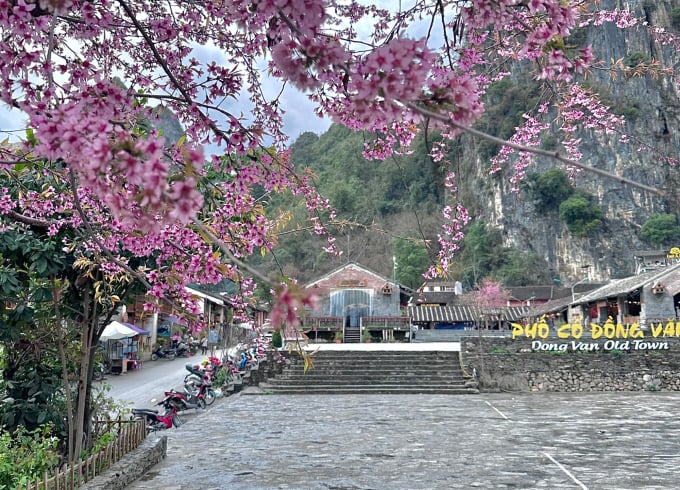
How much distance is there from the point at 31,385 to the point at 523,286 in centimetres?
4841

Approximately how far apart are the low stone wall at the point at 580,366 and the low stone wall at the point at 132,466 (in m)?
11.0

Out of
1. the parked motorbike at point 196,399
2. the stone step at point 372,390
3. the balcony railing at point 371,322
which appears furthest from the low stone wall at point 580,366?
the balcony railing at point 371,322

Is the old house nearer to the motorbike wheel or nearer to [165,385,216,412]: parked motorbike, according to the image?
the motorbike wheel

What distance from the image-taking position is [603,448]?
761 cm

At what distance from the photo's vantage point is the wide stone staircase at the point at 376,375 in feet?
49.8

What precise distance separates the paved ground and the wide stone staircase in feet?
7.25

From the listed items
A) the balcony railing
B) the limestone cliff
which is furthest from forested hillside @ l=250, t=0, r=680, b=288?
the balcony railing

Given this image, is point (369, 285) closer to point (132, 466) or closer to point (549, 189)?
point (132, 466)

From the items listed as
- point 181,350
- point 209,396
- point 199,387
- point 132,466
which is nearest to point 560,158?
point 132,466

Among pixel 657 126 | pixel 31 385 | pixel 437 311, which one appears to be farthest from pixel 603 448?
pixel 657 126

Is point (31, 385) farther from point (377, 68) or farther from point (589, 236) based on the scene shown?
point (589, 236)

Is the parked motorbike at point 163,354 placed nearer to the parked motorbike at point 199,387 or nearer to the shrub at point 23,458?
the parked motorbike at point 199,387

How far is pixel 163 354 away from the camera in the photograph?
26.5 metres

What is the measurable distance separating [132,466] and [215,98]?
156 inches
